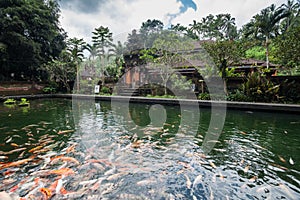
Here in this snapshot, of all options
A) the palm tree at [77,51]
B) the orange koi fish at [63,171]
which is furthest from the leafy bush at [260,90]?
the palm tree at [77,51]

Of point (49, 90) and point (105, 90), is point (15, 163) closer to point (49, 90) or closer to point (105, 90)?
point (105, 90)

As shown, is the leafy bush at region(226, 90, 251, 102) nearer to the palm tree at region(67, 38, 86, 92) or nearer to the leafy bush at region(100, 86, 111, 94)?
the leafy bush at region(100, 86, 111, 94)

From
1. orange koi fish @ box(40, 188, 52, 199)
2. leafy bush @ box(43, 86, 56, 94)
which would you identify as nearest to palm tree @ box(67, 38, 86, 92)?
leafy bush @ box(43, 86, 56, 94)

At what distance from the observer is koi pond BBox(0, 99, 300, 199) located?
200 cm

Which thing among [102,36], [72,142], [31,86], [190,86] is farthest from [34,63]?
[72,142]

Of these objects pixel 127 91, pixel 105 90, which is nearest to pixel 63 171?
pixel 127 91

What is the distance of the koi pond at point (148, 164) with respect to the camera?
2.00 metres

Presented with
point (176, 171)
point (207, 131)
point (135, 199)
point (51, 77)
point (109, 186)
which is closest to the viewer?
point (135, 199)

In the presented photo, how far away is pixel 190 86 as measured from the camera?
10.4 m

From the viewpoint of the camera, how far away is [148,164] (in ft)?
8.68

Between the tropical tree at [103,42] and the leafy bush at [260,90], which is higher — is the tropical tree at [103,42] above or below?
above

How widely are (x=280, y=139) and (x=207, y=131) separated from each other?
4.93ft

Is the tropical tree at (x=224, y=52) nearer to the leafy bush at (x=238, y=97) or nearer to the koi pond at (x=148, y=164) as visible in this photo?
the leafy bush at (x=238, y=97)

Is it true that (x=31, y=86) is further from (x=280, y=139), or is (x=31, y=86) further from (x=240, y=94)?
(x=280, y=139)
